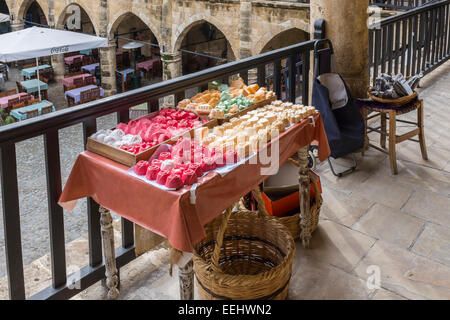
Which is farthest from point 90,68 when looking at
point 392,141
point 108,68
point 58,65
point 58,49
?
point 392,141

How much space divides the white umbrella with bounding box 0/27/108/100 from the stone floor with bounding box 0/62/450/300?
10.2 metres

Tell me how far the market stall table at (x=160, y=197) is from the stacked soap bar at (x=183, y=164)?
35 millimetres

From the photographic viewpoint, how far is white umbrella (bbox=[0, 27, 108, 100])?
39.8 feet

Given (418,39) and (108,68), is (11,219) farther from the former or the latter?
(108,68)

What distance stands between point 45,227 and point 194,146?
8.14 meters

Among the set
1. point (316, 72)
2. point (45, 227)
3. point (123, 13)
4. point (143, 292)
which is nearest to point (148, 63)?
point (123, 13)

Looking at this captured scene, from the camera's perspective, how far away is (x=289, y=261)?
2.23 m

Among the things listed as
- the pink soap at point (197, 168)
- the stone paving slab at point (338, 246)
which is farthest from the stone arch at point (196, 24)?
the pink soap at point (197, 168)

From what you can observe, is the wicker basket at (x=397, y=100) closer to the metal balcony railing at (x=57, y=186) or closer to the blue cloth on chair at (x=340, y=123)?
the blue cloth on chair at (x=340, y=123)

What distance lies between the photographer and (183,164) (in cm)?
197

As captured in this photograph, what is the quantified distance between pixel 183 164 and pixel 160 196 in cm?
19

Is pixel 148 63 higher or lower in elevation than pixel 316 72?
lower

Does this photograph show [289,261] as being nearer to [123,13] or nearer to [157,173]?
[157,173]

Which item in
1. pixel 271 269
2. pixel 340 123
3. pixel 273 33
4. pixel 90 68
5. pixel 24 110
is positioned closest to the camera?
pixel 271 269
